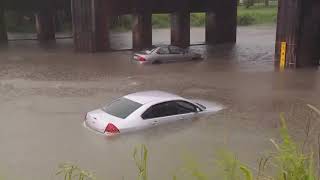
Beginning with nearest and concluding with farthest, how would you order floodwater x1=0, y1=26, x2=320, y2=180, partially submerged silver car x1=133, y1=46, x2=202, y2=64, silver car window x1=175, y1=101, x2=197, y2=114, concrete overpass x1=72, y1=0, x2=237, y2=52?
1. floodwater x1=0, y1=26, x2=320, y2=180
2. silver car window x1=175, y1=101, x2=197, y2=114
3. partially submerged silver car x1=133, y1=46, x2=202, y2=64
4. concrete overpass x1=72, y1=0, x2=237, y2=52

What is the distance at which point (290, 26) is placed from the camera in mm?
23594

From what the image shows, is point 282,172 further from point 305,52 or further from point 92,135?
point 305,52

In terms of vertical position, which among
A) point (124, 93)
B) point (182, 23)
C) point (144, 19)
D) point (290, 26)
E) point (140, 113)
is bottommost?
point (124, 93)

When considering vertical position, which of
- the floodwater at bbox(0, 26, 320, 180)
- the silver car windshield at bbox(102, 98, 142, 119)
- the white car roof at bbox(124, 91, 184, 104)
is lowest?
the floodwater at bbox(0, 26, 320, 180)

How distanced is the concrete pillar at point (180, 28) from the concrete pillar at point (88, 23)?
7.02m

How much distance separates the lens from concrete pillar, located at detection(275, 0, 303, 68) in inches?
917

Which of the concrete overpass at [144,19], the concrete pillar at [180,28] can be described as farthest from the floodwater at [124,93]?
the concrete pillar at [180,28]

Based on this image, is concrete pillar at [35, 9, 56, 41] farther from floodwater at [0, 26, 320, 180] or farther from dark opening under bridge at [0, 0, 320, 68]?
floodwater at [0, 26, 320, 180]

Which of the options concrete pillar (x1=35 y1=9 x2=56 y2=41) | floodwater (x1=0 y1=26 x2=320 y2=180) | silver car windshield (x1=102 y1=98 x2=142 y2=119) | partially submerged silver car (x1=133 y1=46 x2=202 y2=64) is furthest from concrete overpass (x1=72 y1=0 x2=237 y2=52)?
silver car windshield (x1=102 y1=98 x2=142 y2=119)

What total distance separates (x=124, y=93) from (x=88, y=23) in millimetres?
14651

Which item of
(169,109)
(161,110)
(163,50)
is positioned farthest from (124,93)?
(163,50)

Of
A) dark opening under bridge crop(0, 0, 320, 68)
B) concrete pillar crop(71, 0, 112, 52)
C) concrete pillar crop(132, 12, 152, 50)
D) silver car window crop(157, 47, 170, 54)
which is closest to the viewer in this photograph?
dark opening under bridge crop(0, 0, 320, 68)

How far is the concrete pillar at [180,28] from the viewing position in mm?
35938

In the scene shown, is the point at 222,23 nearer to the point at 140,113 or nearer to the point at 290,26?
the point at 290,26
